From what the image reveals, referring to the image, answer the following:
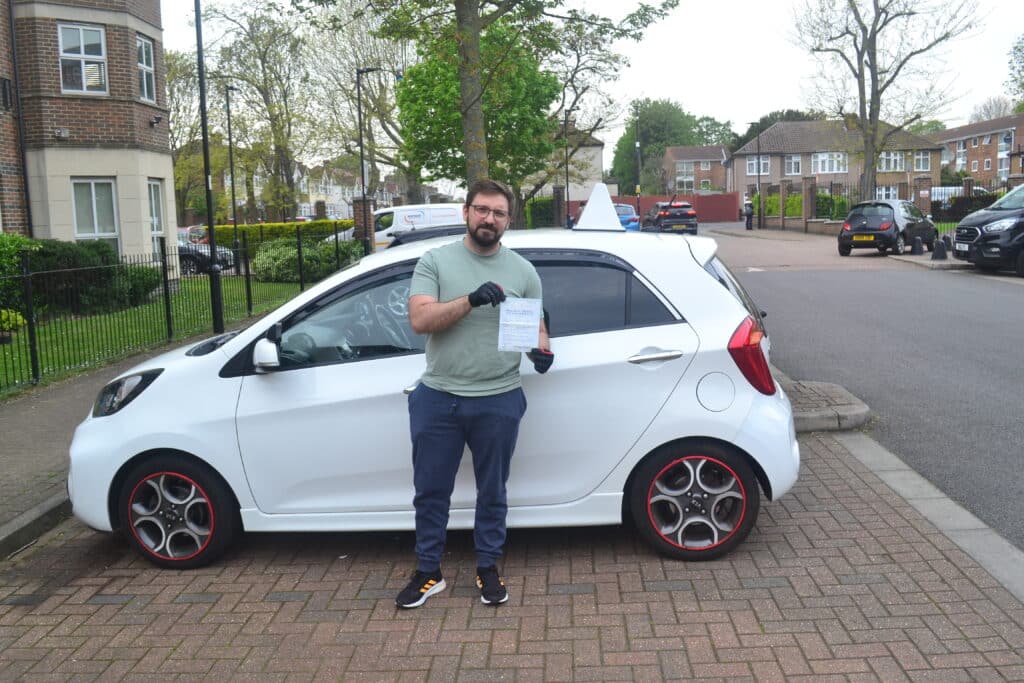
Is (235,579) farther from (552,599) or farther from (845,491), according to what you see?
(845,491)

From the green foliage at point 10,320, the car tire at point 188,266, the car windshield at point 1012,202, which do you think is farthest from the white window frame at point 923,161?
the green foliage at point 10,320

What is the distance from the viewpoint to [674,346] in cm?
457

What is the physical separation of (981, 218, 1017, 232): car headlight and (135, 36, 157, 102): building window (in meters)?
19.2

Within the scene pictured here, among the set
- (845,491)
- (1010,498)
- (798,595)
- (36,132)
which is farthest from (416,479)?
(36,132)

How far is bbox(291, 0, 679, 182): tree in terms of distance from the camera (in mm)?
9633

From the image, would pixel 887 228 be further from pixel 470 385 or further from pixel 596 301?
pixel 470 385

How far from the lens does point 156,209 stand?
23625mm

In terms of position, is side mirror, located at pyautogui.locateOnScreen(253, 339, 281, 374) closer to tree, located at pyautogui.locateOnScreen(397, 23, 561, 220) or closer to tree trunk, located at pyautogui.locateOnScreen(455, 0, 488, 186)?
tree trunk, located at pyautogui.locateOnScreen(455, 0, 488, 186)

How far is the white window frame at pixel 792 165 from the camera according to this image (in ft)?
307

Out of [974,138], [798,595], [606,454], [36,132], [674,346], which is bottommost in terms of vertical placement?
[798,595]

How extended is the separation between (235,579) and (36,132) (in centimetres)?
1894

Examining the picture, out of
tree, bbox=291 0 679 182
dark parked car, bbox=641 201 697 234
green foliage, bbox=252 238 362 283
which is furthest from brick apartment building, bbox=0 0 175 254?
dark parked car, bbox=641 201 697 234

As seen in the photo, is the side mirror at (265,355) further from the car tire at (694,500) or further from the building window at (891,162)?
the building window at (891,162)

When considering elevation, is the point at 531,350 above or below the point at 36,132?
below
